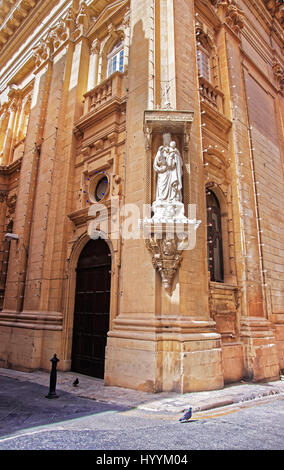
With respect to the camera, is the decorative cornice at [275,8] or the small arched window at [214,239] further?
the decorative cornice at [275,8]

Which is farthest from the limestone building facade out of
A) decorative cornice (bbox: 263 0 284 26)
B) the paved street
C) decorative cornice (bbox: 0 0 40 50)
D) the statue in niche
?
decorative cornice (bbox: 0 0 40 50)

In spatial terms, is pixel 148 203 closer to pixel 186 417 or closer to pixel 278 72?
pixel 186 417

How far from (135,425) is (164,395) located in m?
1.78

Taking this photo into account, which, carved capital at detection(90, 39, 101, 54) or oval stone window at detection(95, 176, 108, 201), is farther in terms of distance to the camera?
carved capital at detection(90, 39, 101, 54)

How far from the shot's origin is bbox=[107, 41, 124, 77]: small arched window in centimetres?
1160

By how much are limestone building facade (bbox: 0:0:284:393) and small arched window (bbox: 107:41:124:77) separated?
61mm

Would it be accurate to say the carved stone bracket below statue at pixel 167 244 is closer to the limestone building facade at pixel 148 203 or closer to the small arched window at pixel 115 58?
the limestone building facade at pixel 148 203

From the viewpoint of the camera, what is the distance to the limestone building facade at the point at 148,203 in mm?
7059

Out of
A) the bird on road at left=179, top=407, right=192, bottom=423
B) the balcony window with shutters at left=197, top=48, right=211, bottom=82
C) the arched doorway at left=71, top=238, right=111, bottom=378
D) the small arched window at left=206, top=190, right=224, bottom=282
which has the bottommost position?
the bird on road at left=179, top=407, right=192, bottom=423

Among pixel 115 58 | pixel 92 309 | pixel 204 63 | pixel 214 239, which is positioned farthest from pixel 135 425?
pixel 115 58

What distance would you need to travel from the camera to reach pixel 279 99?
1475 cm

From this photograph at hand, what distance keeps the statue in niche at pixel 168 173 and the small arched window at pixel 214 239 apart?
7.90 feet

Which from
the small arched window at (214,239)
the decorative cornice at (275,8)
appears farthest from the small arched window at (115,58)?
the decorative cornice at (275,8)

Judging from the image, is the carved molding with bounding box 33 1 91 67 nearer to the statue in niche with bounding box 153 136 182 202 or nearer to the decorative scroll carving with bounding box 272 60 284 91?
the statue in niche with bounding box 153 136 182 202
